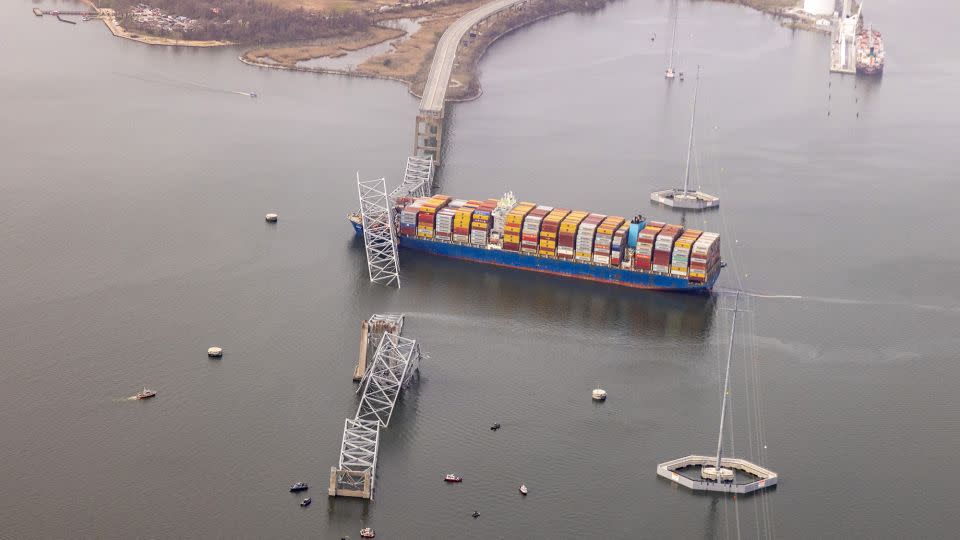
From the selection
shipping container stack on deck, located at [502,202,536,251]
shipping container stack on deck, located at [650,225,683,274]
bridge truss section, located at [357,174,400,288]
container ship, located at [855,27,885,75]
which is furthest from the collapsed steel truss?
container ship, located at [855,27,885,75]

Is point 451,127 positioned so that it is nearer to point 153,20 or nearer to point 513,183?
point 513,183

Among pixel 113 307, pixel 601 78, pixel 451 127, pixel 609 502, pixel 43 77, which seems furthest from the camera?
pixel 601 78

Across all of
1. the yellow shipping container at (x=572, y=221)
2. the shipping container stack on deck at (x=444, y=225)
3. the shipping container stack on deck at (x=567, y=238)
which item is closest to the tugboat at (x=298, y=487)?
the shipping container stack on deck at (x=444, y=225)

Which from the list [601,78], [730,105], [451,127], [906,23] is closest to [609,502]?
[451,127]

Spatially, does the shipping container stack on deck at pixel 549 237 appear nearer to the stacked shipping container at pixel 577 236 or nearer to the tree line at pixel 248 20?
the stacked shipping container at pixel 577 236

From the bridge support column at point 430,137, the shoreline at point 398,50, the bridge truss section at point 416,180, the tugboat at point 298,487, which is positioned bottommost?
the tugboat at point 298,487

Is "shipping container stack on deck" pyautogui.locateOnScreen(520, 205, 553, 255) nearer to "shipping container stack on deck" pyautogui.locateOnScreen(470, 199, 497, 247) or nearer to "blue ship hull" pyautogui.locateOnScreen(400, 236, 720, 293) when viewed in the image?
"blue ship hull" pyautogui.locateOnScreen(400, 236, 720, 293)
